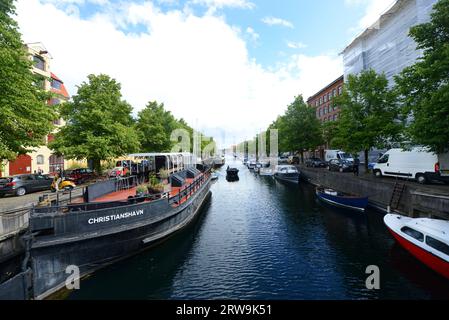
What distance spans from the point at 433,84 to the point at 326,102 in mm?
52629

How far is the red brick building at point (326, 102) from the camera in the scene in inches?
2248

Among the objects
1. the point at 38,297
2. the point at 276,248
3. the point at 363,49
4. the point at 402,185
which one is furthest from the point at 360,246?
the point at 363,49

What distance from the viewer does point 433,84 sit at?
14508 millimetres

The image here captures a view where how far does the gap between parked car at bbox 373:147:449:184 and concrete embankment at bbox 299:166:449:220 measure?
71cm

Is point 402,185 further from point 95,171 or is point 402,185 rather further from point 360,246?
point 95,171

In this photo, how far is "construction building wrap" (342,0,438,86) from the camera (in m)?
30.6

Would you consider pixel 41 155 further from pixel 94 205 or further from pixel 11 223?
pixel 94 205

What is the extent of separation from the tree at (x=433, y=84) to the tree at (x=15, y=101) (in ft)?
74.0

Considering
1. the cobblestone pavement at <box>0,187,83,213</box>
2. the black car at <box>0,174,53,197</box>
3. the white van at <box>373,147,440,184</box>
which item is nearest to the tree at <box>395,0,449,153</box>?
the white van at <box>373,147,440,184</box>

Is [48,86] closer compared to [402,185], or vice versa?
[402,185]

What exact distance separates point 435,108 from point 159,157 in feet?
64.5

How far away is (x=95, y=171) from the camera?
27.0m
